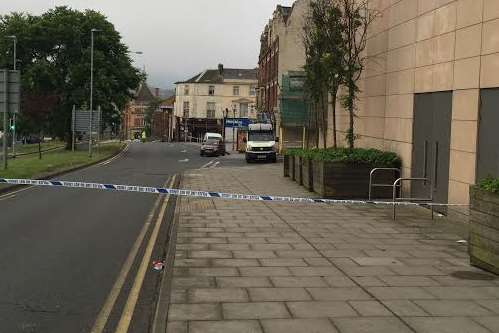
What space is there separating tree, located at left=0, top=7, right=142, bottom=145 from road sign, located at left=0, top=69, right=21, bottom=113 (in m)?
23.7

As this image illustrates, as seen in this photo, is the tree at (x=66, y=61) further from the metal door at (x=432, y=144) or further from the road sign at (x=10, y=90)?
the metal door at (x=432, y=144)

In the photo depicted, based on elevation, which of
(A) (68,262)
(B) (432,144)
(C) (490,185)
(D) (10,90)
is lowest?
(A) (68,262)

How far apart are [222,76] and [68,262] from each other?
10932 cm

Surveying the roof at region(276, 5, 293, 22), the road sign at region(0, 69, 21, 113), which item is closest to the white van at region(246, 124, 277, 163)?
the roof at region(276, 5, 293, 22)

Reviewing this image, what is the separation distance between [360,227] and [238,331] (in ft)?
22.4

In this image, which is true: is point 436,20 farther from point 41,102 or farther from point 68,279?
point 41,102

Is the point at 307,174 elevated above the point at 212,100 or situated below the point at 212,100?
below

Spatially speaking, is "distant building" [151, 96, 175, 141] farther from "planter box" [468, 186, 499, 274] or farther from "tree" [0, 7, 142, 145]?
"planter box" [468, 186, 499, 274]

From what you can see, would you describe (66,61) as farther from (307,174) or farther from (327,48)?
(307,174)

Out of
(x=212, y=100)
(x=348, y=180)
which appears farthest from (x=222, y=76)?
(x=348, y=180)

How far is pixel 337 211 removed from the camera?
14.3 metres

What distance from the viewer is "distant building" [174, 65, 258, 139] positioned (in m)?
113

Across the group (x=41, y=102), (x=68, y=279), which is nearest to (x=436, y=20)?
(x=68, y=279)

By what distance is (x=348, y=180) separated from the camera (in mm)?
16906
